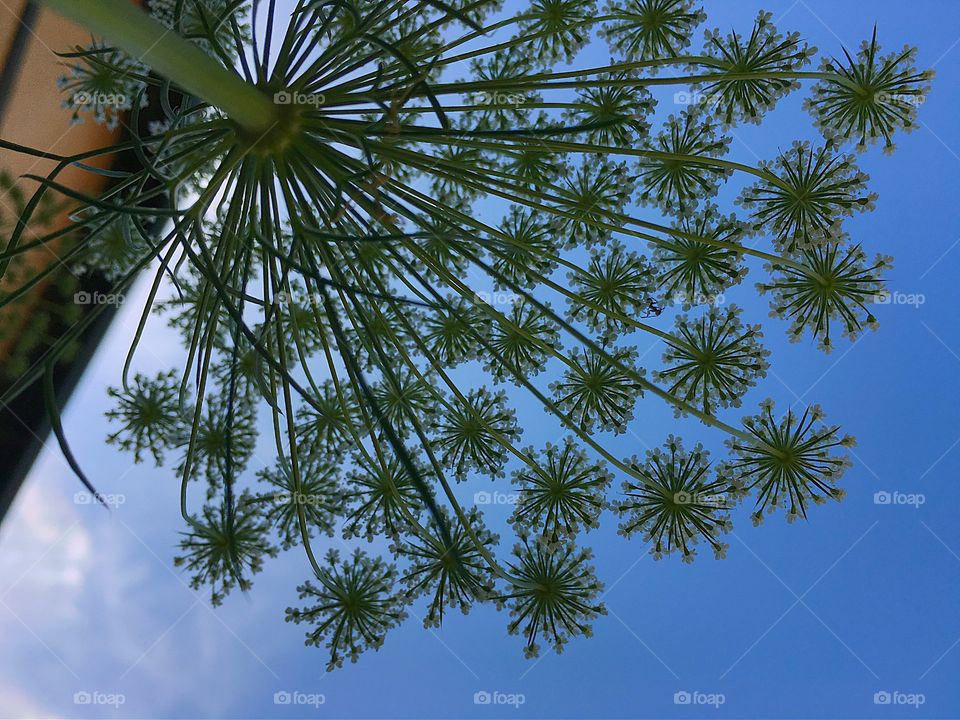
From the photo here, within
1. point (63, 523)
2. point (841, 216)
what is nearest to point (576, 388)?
point (841, 216)

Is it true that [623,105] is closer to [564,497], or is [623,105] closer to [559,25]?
[559,25]

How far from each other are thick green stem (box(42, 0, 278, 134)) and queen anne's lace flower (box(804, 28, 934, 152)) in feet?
5.95

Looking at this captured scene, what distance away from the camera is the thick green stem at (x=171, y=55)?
140 cm

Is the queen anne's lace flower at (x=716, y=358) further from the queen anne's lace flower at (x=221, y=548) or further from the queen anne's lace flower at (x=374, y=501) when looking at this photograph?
the queen anne's lace flower at (x=221, y=548)

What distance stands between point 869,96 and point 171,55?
7.35ft

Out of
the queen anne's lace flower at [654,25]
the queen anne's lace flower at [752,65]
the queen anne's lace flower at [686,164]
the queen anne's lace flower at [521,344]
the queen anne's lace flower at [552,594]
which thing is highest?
the queen anne's lace flower at [654,25]

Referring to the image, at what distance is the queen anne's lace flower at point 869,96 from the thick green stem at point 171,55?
1.81 m

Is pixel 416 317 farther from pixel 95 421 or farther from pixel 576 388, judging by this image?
pixel 95 421

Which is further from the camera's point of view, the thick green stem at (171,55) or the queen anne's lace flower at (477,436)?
the queen anne's lace flower at (477,436)

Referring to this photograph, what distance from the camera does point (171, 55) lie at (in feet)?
5.00

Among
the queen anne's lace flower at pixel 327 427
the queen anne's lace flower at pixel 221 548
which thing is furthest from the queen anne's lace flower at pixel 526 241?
the queen anne's lace flower at pixel 221 548

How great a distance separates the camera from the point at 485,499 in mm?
2805

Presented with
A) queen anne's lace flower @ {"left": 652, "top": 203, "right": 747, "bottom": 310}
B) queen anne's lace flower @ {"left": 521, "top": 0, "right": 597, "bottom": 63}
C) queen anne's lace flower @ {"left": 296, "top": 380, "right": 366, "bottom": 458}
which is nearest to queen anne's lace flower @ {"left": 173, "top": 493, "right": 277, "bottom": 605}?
queen anne's lace flower @ {"left": 296, "top": 380, "right": 366, "bottom": 458}

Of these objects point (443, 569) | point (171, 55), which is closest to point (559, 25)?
point (171, 55)
